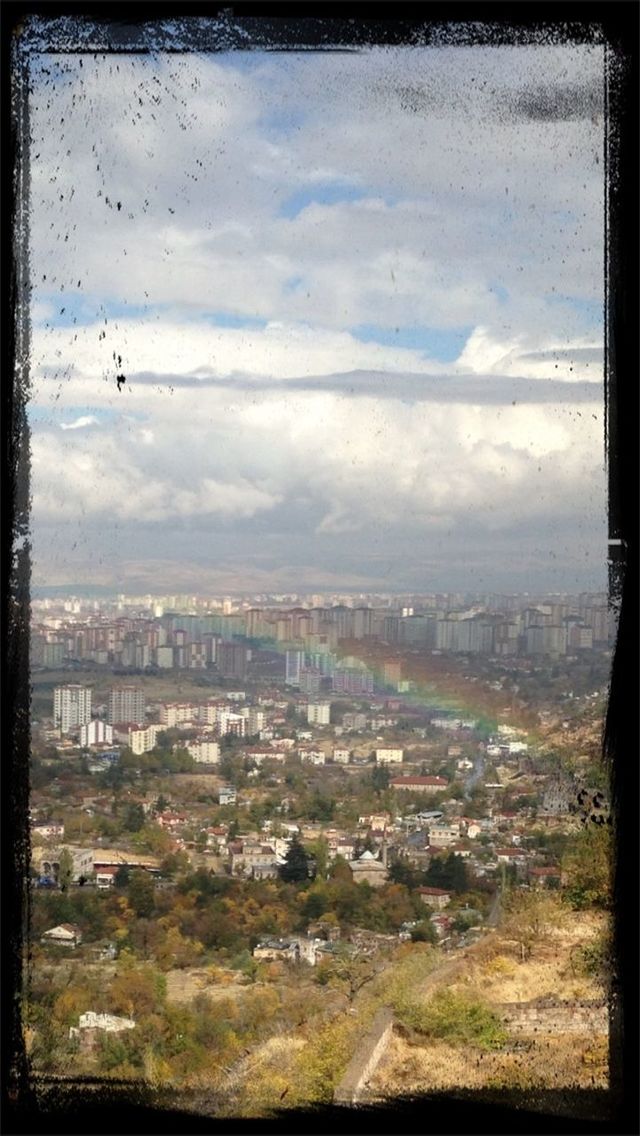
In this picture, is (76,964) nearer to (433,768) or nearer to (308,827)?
(308,827)

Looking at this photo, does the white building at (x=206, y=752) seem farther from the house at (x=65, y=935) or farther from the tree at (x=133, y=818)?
the house at (x=65, y=935)

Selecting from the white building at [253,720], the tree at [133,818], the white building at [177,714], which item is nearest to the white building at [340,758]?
the white building at [253,720]

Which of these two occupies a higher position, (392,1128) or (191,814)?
(191,814)

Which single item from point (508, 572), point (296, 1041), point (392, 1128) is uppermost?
point (508, 572)

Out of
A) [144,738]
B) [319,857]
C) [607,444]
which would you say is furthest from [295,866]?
[607,444]

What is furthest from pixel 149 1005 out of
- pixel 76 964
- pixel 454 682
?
pixel 454 682

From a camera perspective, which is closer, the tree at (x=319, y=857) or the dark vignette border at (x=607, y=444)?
the dark vignette border at (x=607, y=444)

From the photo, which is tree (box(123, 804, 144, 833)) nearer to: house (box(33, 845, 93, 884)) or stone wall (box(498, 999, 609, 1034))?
house (box(33, 845, 93, 884))
